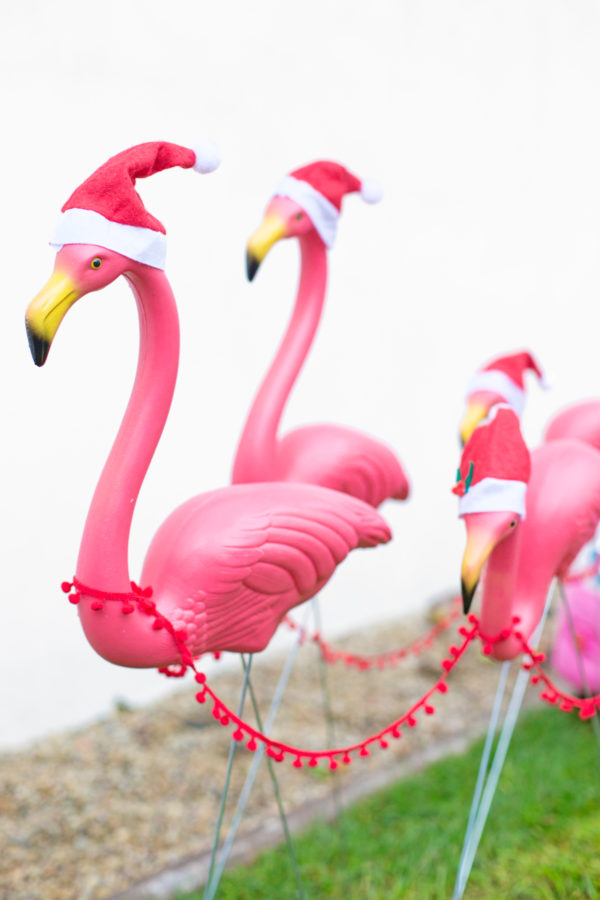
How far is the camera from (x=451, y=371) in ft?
12.0

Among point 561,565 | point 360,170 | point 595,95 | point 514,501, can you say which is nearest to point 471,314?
point 360,170

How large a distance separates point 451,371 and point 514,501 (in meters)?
2.50

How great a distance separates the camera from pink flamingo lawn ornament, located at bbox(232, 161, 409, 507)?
1.38 metres

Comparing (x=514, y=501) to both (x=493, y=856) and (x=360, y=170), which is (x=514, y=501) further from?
(x=360, y=170)

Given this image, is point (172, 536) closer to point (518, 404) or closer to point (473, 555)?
point (473, 555)

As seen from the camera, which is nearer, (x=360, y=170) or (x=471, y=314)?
(x=360, y=170)

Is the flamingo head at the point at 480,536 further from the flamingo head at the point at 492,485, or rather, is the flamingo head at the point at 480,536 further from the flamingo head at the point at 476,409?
the flamingo head at the point at 476,409

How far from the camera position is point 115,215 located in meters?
1.00

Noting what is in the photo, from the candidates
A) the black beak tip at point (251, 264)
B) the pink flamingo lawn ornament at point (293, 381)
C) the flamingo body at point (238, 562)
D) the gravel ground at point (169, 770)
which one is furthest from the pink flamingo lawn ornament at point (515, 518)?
the gravel ground at point (169, 770)

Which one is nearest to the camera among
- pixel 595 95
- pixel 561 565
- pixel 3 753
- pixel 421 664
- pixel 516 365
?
pixel 561 565

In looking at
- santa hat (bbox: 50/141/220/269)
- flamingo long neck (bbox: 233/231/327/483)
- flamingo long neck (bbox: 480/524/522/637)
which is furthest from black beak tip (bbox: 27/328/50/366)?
flamingo long neck (bbox: 480/524/522/637)

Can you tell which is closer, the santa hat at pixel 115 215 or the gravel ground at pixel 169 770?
the santa hat at pixel 115 215

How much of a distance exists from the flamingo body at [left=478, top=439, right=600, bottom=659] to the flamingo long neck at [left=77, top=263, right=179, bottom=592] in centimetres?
56

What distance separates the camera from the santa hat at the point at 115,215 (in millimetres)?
985
